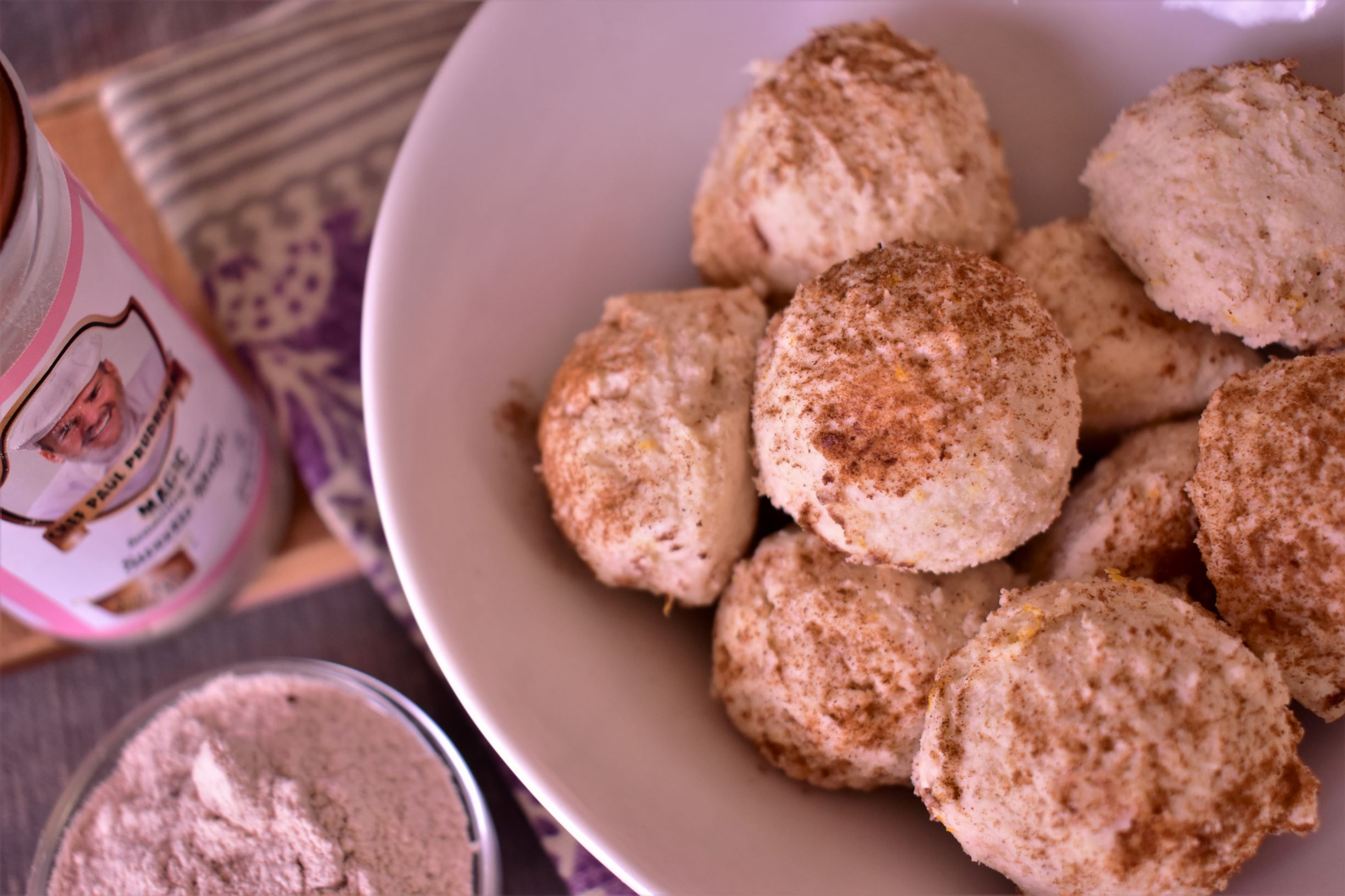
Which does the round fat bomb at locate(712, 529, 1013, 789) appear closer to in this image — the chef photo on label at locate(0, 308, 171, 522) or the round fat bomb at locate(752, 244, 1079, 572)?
the round fat bomb at locate(752, 244, 1079, 572)

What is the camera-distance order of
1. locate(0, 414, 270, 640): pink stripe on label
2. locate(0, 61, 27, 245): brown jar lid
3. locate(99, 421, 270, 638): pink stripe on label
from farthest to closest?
locate(99, 421, 270, 638): pink stripe on label < locate(0, 414, 270, 640): pink stripe on label < locate(0, 61, 27, 245): brown jar lid

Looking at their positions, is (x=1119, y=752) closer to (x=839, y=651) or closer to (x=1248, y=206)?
(x=839, y=651)

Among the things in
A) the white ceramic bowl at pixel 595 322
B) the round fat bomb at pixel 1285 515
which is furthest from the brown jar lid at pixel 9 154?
the round fat bomb at pixel 1285 515

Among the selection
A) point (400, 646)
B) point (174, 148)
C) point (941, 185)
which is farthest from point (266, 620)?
point (941, 185)

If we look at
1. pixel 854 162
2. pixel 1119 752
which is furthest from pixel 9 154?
pixel 1119 752

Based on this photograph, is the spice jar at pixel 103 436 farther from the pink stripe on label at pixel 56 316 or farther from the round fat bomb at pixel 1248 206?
the round fat bomb at pixel 1248 206

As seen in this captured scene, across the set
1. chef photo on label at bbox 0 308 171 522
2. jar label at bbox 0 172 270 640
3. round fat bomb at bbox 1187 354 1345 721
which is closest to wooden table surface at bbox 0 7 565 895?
jar label at bbox 0 172 270 640

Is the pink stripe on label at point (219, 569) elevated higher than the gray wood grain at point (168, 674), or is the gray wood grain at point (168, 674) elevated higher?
the pink stripe on label at point (219, 569)

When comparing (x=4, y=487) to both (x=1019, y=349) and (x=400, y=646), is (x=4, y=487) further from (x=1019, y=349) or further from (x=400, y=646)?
(x=1019, y=349)
